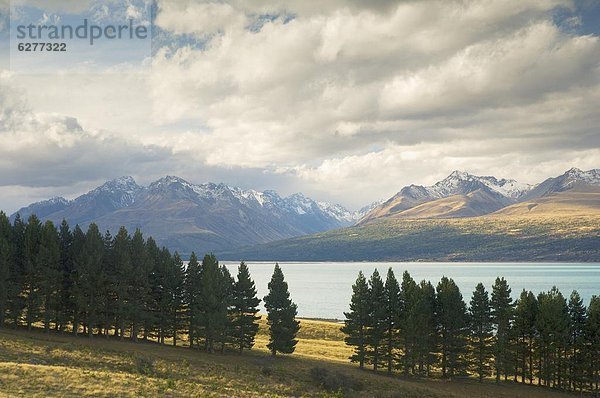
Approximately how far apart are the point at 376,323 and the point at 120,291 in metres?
41.7

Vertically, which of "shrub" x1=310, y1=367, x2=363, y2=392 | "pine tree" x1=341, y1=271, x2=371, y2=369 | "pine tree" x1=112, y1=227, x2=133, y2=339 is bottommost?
"shrub" x1=310, y1=367, x2=363, y2=392

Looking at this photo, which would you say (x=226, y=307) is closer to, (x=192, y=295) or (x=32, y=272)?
(x=192, y=295)

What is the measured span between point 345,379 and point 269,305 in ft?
70.2

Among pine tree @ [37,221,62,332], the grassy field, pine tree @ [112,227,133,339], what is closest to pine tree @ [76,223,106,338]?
pine tree @ [112,227,133,339]

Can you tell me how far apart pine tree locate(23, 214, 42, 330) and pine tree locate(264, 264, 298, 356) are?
3551 centimetres

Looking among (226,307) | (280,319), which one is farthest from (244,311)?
(280,319)

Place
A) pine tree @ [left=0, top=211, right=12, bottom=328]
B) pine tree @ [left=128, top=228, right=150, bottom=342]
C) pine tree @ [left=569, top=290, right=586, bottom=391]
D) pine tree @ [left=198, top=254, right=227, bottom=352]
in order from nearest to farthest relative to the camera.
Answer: pine tree @ [left=0, top=211, right=12, bottom=328], pine tree @ [left=569, top=290, right=586, bottom=391], pine tree @ [left=198, top=254, right=227, bottom=352], pine tree @ [left=128, top=228, right=150, bottom=342]

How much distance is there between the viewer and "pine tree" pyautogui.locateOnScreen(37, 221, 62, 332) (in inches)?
2899

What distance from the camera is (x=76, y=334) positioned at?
250 ft

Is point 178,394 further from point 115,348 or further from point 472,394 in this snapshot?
point 472,394

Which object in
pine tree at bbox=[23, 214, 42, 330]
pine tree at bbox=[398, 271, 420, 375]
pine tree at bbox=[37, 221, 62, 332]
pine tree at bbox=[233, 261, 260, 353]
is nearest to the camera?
pine tree at bbox=[23, 214, 42, 330]

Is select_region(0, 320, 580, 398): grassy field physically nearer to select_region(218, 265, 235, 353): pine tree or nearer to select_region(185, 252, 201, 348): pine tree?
select_region(218, 265, 235, 353): pine tree

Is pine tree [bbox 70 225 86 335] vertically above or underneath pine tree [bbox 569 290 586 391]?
above

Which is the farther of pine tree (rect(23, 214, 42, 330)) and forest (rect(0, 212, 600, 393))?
forest (rect(0, 212, 600, 393))
